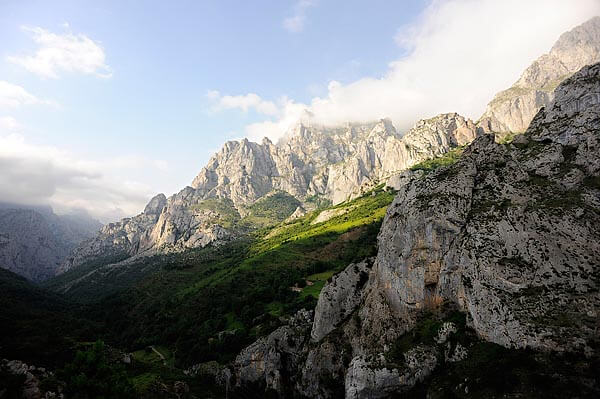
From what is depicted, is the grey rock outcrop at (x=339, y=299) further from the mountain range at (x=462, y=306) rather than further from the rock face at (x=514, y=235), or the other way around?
the rock face at (x=514, y=235)

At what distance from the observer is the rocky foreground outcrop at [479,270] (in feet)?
110

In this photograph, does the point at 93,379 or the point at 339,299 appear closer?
the point at 93,379

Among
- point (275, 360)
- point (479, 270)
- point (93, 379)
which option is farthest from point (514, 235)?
point (93, 379)

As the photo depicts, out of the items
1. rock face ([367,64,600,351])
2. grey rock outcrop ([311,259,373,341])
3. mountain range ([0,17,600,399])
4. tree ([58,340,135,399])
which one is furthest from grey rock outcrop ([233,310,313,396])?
tree ([58,340,135,399])

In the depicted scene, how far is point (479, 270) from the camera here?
38.4 meters

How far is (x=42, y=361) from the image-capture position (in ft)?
240

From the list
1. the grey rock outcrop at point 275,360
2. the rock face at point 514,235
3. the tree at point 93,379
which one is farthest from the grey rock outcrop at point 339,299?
the tree at point 93,379

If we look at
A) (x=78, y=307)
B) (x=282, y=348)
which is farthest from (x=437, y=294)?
(x=78, y=307)

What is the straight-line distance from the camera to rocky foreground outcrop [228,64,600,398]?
3350 centimetres

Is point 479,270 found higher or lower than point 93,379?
higher

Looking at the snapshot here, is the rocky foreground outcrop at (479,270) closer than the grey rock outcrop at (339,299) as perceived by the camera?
Yes

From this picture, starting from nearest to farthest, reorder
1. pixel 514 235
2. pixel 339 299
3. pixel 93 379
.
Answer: pixel 514 235, pixel 93 379, pixel 339 299

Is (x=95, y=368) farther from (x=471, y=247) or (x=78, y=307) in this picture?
(x=78, y=307)

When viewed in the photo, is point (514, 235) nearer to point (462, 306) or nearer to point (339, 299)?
point (462, 306)
